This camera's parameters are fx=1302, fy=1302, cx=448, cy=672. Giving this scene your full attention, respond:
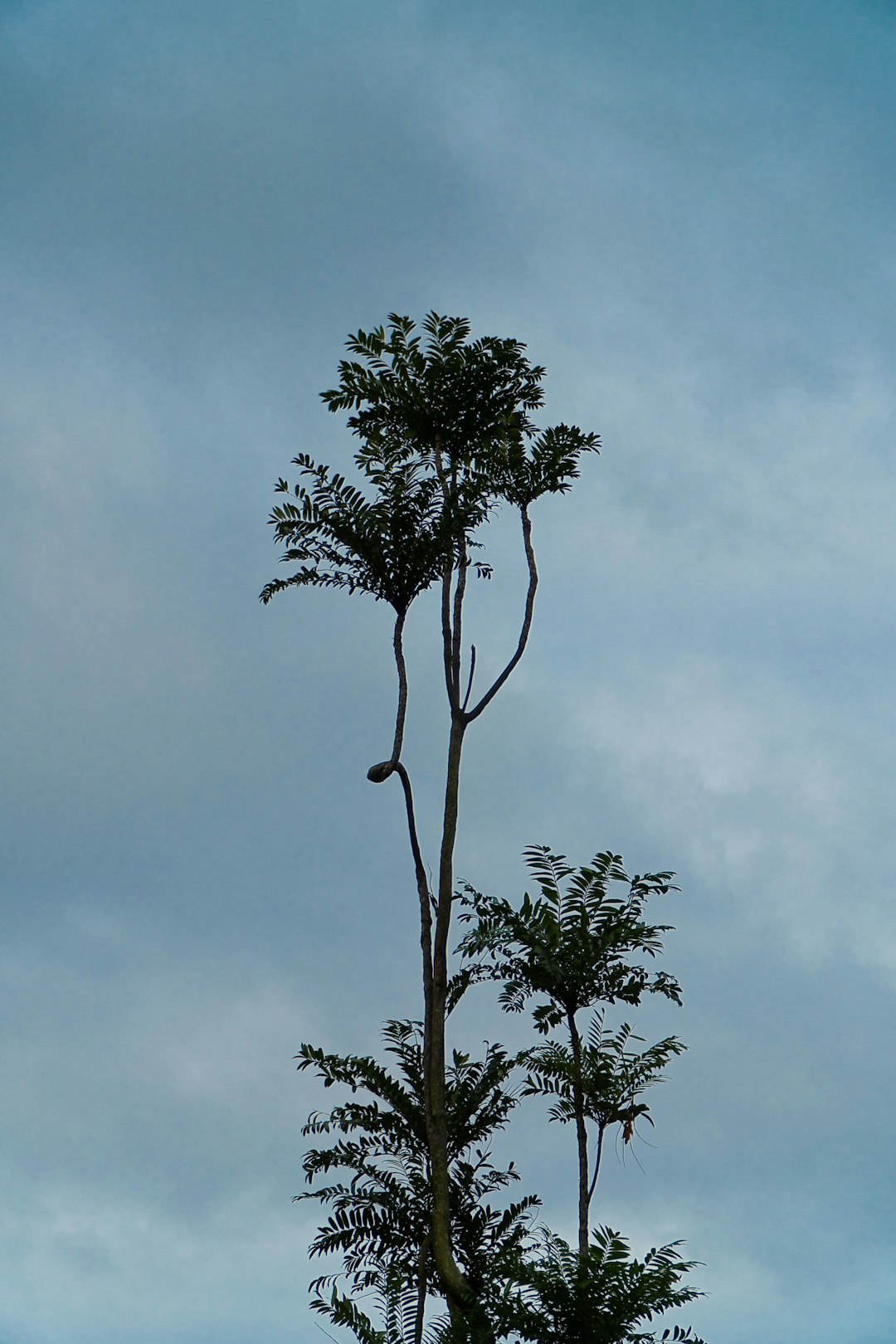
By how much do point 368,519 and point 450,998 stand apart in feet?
12.3

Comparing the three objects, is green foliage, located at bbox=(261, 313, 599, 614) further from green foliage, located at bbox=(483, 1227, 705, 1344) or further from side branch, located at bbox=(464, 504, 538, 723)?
green foliage, located at bbox=(483, 1227, 705, 1344)

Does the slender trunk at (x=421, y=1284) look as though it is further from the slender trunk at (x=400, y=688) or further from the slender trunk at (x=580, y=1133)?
the slender trunk at (x=400, y=688)

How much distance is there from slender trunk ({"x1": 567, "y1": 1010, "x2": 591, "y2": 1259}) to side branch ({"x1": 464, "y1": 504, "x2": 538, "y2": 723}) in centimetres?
235

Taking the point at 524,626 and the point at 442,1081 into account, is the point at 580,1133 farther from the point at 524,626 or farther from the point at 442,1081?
the point at 524,626

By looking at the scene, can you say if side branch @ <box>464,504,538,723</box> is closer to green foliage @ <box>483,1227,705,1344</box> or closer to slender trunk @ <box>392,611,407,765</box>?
slender trunk @ <box>392,611,407,765</box>

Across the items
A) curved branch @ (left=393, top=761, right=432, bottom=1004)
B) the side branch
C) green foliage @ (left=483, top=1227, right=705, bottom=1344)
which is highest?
the side branch

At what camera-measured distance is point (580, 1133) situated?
923cm

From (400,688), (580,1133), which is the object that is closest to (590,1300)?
(580,1133)

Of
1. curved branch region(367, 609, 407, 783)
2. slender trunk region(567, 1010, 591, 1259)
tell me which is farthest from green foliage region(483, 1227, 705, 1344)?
curved branch region(367, 609, 407, 783)

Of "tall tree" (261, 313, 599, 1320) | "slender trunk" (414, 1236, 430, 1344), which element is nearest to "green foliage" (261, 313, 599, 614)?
"tall tree" (261, 313, 599, 1320)

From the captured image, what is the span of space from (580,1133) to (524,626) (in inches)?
149

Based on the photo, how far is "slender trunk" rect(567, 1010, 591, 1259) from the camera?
29.4ft

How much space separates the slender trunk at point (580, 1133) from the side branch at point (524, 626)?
235 centimetres

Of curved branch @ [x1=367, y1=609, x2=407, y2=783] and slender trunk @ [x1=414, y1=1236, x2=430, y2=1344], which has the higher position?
curved branch @ [x1=367, y1=609, x2=407, y2=783]
